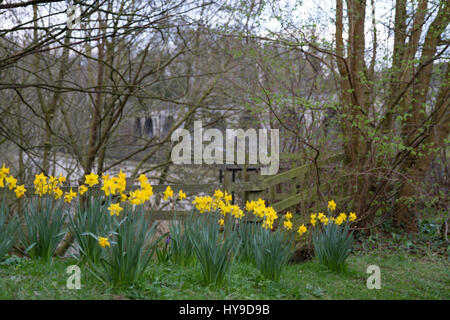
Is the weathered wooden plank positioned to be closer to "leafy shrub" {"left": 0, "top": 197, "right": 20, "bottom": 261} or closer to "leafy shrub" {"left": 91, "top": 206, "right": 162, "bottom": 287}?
"leafy shrub" {"left": 91, "top": 206, "right": 162, "bottom": 287}

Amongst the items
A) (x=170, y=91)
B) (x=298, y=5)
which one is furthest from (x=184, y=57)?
(x=298, y=5)

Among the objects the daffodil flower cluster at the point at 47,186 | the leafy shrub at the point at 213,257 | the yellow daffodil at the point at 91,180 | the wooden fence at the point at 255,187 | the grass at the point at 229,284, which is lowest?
the grass at the point at 229,284

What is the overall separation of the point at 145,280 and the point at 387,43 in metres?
5.75

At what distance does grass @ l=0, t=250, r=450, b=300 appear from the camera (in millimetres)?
2779

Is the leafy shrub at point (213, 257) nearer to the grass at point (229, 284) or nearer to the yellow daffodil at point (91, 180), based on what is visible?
the grass at point (229, 284)

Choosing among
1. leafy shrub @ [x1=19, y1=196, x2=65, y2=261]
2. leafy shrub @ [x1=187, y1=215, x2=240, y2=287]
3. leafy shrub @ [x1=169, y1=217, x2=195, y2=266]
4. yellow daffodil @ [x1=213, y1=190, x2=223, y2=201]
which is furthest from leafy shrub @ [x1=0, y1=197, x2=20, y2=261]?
yellow daffodil @ [x1=213, y1=190, x2=223, y2=201]

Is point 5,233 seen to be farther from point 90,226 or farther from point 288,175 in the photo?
point 288,175

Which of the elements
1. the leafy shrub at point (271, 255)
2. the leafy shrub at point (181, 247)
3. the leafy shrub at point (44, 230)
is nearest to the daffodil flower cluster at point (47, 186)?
the leafy shrub at point (44, 230)

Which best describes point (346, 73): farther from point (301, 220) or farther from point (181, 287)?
point (181, 287)

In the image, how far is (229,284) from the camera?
3240mm

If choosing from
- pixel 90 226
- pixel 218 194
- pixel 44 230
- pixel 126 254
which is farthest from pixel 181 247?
pixel 44 230

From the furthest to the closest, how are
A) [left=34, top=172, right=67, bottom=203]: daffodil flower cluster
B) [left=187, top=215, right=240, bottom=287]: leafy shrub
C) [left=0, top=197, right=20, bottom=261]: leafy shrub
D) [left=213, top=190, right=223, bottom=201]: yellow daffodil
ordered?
[left=213, top=190, right=223, bottom=201]: yellow daffodil → [left=34, top=172, right=67, bottom=203]: daffodil flower cluster → [left=0, top=197, right=20, bottom=261]: leafy shrub → [left=187, top=215, right=240, bottom=287]: leafy shrub

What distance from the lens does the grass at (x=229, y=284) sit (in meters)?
2.78

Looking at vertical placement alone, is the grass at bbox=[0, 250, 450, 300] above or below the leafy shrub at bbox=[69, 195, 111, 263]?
below
